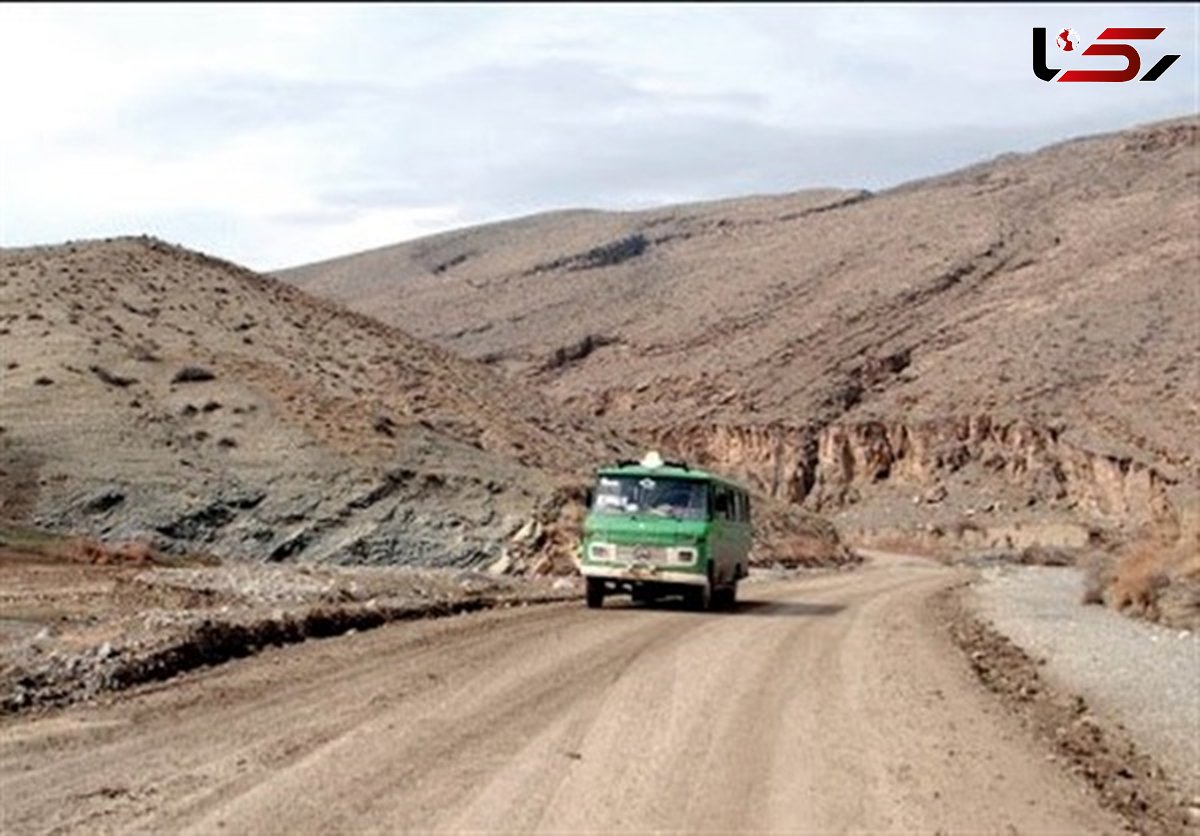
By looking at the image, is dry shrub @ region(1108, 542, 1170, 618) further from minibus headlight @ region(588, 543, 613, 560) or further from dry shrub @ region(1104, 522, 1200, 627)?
minibus headlight @ region(588, 543, 613, 560)

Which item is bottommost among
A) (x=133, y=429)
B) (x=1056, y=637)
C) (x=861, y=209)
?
(x=1056, y=637)

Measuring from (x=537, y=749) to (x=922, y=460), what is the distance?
80.1 meters

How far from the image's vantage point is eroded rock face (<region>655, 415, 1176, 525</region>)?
8112 cm

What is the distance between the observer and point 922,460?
3538 inches

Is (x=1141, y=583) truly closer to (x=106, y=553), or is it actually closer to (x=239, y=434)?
(x=106, y=553)

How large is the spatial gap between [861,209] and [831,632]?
10436cm

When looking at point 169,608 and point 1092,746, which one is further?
point 169,608

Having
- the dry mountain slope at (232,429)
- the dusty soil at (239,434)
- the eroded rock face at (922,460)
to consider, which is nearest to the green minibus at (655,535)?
the dusty soil at (239,434)

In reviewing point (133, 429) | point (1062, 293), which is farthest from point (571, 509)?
point (1062, 293)

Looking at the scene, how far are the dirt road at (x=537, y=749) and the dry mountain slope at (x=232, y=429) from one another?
70.0 feet

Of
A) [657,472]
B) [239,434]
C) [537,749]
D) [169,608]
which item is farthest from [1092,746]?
[239,434]

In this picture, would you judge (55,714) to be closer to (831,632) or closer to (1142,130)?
(831,632)

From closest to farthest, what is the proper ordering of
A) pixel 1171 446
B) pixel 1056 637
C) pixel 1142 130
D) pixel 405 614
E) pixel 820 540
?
pixel 405 614, pixel 1056 637, pixel 820 540, pixel 1171 446, pixel 1142 130

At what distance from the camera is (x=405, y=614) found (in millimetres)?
22781
